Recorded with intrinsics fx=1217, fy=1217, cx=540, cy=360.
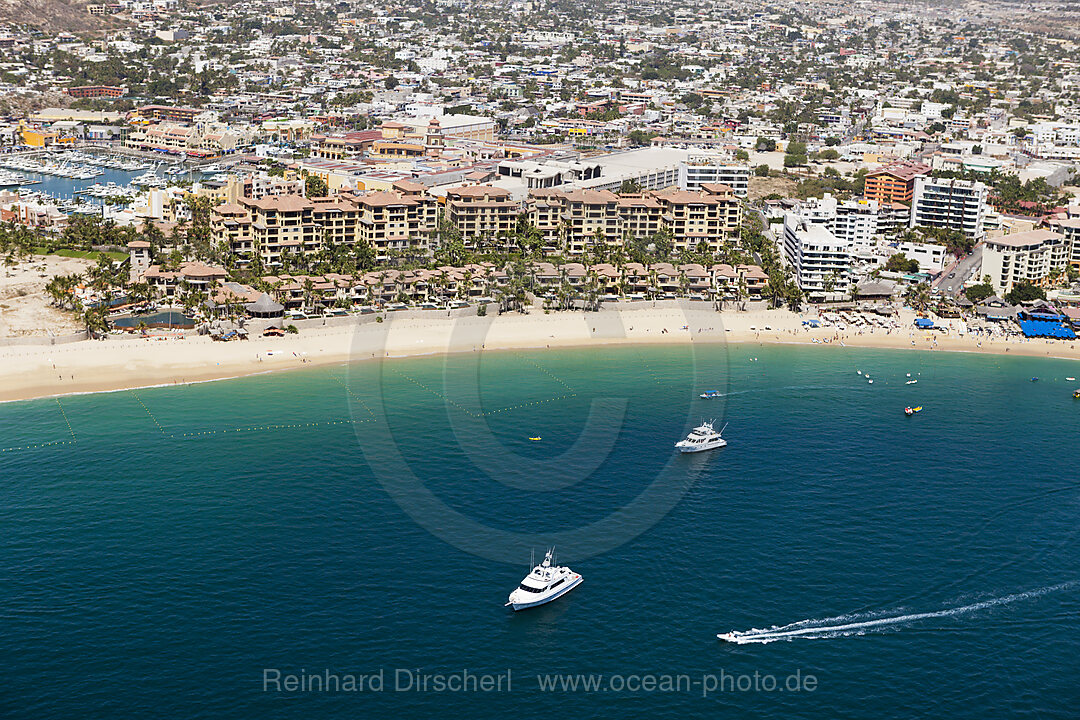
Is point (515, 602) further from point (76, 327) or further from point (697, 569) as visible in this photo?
point (76, 327)

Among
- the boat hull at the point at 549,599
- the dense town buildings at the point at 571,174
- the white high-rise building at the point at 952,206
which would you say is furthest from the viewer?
the white high-rise building at the point at 952,206

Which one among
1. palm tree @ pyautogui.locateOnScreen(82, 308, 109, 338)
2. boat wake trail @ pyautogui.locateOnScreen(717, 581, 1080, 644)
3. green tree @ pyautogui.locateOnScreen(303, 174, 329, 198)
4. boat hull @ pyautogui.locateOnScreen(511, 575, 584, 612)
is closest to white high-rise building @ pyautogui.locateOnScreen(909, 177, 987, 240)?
green tree @ pyautogui.locateOnScreen(303, 174, 329, 198)

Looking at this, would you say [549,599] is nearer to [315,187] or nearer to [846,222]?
[846,222]

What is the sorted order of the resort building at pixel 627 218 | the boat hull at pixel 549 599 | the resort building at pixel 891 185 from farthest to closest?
the resort building at pixel 891 185
the resort building at pixel 627 218
the boat hull at pixel 549 599

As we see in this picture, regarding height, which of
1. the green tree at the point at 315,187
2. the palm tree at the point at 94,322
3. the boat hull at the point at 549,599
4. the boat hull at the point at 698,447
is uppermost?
the green tree at the point at 315,187

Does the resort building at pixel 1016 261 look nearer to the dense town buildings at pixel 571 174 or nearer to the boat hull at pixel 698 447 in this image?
the dense town buildings at pixel 571 174

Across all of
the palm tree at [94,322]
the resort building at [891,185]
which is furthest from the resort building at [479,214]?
the resort building at [891,185]

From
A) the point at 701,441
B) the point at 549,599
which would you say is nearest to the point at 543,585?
the point at 549,599
